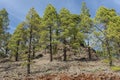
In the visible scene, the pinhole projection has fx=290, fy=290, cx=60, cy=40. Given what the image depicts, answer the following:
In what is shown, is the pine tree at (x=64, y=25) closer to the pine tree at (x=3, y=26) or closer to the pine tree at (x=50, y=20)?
the pine tree at (x=50, y=20)

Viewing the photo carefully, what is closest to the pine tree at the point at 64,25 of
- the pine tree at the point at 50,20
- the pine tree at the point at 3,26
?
the pine tree at the point at 50,20

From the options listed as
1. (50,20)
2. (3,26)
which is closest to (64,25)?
(50,20)

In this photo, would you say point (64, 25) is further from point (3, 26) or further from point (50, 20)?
point (3, 26)

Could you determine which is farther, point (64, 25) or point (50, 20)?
point (64, 25)

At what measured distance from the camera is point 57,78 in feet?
106

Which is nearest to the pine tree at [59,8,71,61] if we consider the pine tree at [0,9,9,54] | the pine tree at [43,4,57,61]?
the pine tree at [43,4,57,61]

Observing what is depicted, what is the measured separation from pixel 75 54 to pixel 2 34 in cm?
1613

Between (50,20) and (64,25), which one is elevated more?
(50,20)

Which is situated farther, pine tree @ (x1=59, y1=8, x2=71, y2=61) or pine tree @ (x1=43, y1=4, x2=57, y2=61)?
pine tree @ (x1=59, y1=8, x2=71, y2=61)

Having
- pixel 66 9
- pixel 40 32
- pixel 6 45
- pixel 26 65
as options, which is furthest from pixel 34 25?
pixel 6 45

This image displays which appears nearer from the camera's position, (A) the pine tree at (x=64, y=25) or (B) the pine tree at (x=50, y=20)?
(B) the pine tree at (x=50, y=20)

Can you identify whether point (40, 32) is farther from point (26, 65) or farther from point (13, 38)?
point (13, 38)

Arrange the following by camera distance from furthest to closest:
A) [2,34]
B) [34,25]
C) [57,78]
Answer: [2,34] → [34,25] → [57,78]

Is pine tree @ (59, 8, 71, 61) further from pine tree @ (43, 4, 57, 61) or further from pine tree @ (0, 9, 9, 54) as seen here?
pine tree @ (0, 9, 9, 54)
